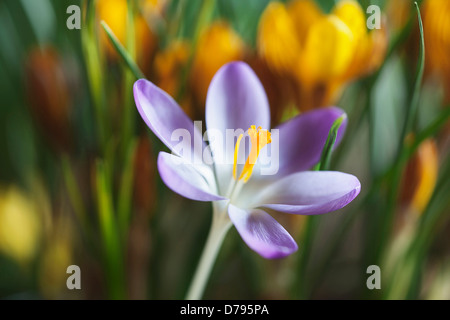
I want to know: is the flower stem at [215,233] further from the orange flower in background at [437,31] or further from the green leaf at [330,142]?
the orange flower in background at [437,31]

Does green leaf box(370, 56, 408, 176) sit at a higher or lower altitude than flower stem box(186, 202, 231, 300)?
higher

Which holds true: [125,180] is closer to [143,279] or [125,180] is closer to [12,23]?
[143,279]

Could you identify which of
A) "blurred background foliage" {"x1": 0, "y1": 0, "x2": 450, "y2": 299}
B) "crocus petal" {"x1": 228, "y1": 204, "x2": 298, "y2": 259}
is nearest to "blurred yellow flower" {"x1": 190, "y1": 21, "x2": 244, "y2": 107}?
"blurred background foliage" {"x1": 0, "y1": 0, "x2": 450, "y2": 299}

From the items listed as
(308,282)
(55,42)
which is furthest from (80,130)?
(308,282)

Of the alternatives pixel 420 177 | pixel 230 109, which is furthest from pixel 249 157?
pixel 420 177

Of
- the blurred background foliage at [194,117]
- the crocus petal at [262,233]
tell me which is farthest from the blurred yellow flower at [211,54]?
the crocus petal at [262,233]

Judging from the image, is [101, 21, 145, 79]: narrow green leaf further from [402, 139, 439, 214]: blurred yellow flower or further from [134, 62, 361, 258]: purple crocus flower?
[402, 139, 439, 214]: blurred yellow flower
